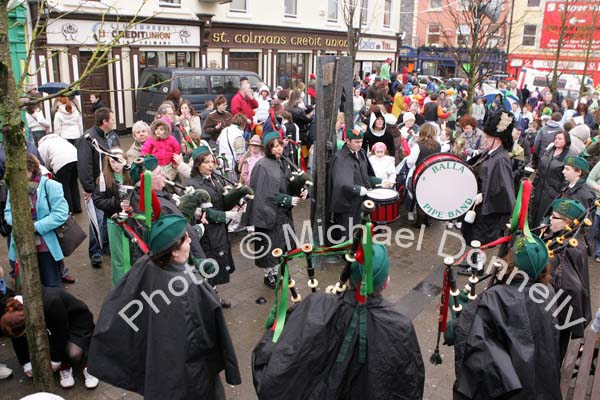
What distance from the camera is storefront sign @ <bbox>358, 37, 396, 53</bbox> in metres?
28.8

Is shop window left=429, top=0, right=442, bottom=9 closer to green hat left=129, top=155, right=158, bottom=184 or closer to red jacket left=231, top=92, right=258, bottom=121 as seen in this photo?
red jacket left=231, top=92, right=258, bottom=121

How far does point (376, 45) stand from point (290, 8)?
26.6ft

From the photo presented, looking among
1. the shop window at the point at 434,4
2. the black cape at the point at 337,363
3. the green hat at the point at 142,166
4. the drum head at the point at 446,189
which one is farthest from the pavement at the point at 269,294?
the shop window at the point at 434,4

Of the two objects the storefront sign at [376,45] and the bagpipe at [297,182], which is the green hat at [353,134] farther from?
the storefront sign at [376,45]

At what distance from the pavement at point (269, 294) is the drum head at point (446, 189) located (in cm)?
100

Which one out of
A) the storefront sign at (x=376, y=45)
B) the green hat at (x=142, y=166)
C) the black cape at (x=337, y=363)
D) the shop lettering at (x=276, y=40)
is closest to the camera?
the black cape at (x=337, y=363)

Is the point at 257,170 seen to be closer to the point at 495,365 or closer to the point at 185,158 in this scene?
the point at 185,158

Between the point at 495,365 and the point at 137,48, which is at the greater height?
the point at 137,48

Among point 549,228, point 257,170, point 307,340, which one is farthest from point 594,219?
point 307,340

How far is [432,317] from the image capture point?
20.2 ft

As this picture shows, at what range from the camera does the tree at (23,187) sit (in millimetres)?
3617

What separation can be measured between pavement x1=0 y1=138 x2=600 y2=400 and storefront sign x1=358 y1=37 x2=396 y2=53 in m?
21.3

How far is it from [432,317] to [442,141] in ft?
15.0

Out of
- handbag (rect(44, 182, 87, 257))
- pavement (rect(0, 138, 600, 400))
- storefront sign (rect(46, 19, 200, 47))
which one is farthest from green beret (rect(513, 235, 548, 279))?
storefront sign (rect(46, 19, 200, 47))
